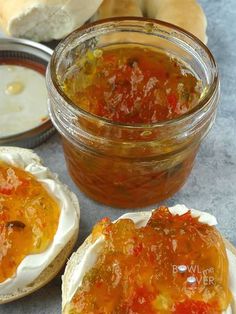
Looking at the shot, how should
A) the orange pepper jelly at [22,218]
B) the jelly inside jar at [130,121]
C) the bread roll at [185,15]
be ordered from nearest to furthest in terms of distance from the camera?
the orange pepper jelly at [22,218], the jelly inside jar at [130,121], the bread roll at [185,15]

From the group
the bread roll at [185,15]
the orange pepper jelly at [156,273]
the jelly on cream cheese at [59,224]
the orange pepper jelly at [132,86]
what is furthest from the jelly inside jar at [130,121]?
the bread roll at [185,15]

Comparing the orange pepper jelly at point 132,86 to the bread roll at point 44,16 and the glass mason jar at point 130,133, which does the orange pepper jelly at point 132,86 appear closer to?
the glass mason jar at point 130,133

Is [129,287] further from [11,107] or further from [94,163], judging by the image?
[11,107]

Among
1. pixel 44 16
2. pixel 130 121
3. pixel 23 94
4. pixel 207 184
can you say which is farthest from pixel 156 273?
pixel 44 16

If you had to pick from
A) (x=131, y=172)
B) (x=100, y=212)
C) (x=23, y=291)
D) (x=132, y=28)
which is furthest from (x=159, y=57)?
(x=23, y=291)

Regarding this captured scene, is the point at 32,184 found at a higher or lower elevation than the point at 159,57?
lower

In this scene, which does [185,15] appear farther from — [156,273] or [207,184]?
[156,273]
